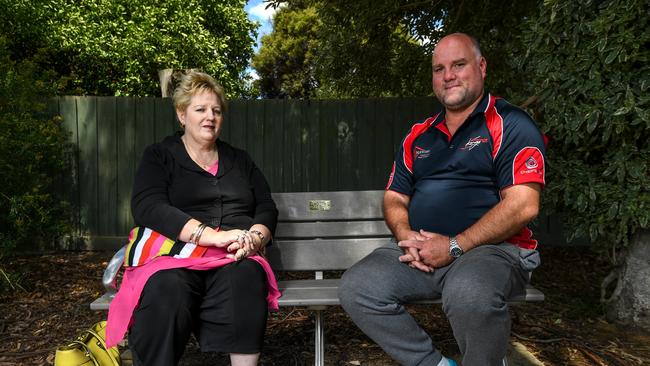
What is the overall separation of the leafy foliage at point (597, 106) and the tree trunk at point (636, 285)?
117mm

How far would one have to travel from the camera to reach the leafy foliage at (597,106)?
323cm

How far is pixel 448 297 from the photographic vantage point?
2.31 m

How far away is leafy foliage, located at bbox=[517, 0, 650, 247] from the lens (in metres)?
3.23

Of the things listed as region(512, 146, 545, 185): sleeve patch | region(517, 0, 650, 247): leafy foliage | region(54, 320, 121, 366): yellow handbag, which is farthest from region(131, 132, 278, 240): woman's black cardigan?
region(517, 0, 650, 247): leafy foliage

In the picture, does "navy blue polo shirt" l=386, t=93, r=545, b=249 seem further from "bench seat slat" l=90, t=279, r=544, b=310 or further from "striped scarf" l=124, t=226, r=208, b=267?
"striped scarf" l=124, t=226, r=208, b=267

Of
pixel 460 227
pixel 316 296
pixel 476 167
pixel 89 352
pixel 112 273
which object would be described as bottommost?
pixel 89 352

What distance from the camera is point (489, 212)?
8.32ft

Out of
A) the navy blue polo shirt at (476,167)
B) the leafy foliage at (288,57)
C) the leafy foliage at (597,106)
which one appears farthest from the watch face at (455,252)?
the leafy foliage at (288,57)

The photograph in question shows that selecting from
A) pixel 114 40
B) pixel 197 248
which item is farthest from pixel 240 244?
pixel 114 40

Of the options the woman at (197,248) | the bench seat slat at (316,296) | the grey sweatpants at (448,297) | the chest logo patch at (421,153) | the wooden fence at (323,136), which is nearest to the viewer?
the grey sweatpants at (448,297)

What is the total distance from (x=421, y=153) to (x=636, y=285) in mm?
2013

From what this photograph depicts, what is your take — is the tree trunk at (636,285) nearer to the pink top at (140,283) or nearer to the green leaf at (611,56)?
the green leaf at (611,56)

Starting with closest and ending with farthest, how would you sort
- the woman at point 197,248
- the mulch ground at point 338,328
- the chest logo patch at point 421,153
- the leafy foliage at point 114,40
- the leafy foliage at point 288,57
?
the woman at point 197,248
the chest logo patch at point 421,153
the mulch ground at point 338,328
the leafy foliage at point 114,40
the leafy foliage at point 288,57

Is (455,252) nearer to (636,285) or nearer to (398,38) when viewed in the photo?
(636,285)
